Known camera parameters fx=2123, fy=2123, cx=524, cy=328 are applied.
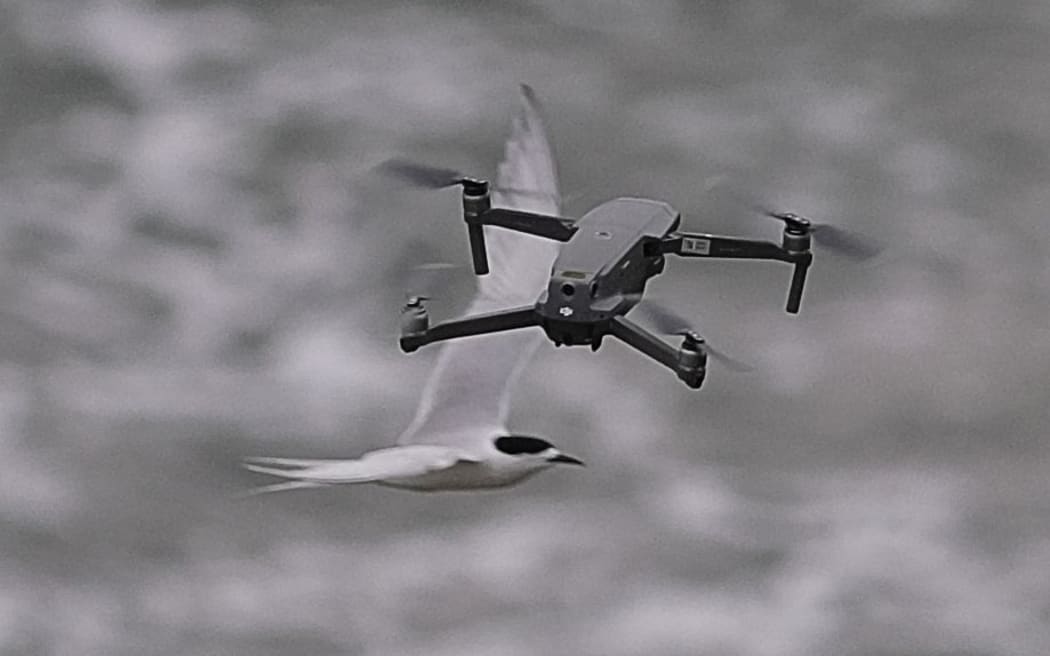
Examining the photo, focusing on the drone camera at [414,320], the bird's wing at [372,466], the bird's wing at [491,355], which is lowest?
the bird's wing at [372,466]

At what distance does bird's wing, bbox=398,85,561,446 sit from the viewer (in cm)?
130

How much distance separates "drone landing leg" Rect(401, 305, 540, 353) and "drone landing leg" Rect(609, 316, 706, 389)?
51 mm

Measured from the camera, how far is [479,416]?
1.30 metres

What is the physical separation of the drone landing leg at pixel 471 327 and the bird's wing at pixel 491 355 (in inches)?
4.7

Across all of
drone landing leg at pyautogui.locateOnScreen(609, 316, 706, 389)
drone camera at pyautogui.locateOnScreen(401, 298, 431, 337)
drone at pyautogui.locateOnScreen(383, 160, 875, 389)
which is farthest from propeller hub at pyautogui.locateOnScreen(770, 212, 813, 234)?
drone camera at pyautogui.locateOnScreen(401, 298, 431, 337)

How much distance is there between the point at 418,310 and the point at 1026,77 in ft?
2.40

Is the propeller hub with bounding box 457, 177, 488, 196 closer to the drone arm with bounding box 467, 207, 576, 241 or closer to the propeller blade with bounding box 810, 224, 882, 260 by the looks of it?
the drone arm with bounding box 467, 207, 576, 241

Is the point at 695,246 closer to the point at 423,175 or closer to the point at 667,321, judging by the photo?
the point at 667,321

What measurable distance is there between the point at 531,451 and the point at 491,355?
101 millimetres

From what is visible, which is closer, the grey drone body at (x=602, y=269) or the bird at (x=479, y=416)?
the grey drone body at (x=602, y=269)

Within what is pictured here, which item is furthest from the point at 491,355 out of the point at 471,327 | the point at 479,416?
the point at 471,327

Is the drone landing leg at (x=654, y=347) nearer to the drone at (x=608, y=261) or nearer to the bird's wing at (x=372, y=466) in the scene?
the drone at (x=608, y=261)

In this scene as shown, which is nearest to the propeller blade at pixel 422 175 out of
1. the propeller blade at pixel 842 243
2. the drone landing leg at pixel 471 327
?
the drone landing leg at pixel 471 327

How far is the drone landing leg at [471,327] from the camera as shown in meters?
1.17
